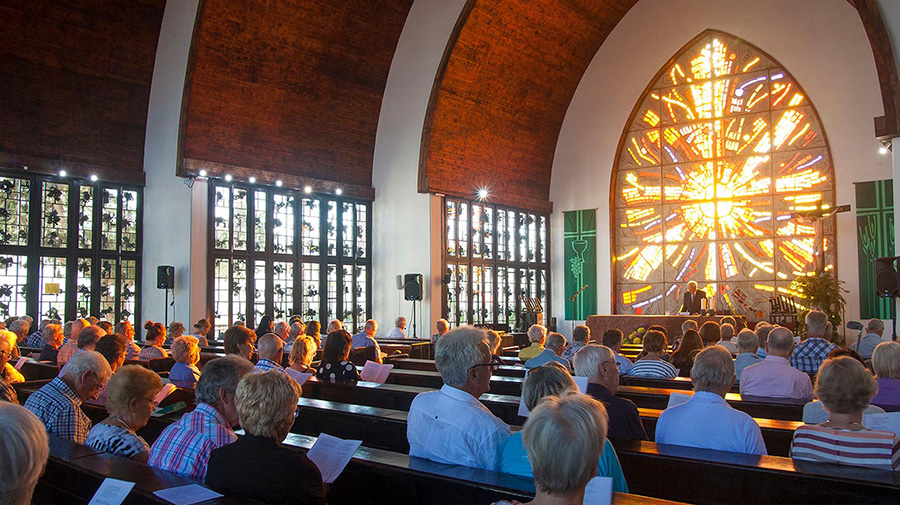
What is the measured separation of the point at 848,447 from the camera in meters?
2.88

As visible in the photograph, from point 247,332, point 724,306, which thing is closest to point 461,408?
point 247,332

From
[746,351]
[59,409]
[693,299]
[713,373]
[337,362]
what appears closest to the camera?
[713,373]

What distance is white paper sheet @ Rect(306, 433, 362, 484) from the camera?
278cm

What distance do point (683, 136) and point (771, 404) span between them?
12.9 metres

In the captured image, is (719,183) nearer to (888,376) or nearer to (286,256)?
(286,256)

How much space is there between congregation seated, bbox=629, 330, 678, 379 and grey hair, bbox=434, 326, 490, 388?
129 inches

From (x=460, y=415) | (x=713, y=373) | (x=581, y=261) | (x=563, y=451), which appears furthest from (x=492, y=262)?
(x=563, y=451)

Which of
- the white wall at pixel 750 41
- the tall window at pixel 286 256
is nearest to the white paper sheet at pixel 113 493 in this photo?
the tall window at pixel 286 256

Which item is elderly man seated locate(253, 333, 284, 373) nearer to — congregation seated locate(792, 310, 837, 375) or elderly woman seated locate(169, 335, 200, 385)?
elderly woman seated locate(169, 335, 200, 385)

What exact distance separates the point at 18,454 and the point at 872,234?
596 inches

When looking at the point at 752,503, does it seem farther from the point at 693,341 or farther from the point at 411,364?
the point at 411,364

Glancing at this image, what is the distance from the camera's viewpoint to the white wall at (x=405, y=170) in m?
14.8

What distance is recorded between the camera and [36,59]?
12.6m

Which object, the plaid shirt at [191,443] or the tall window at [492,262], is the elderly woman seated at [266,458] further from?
the tall window at [492,262]
